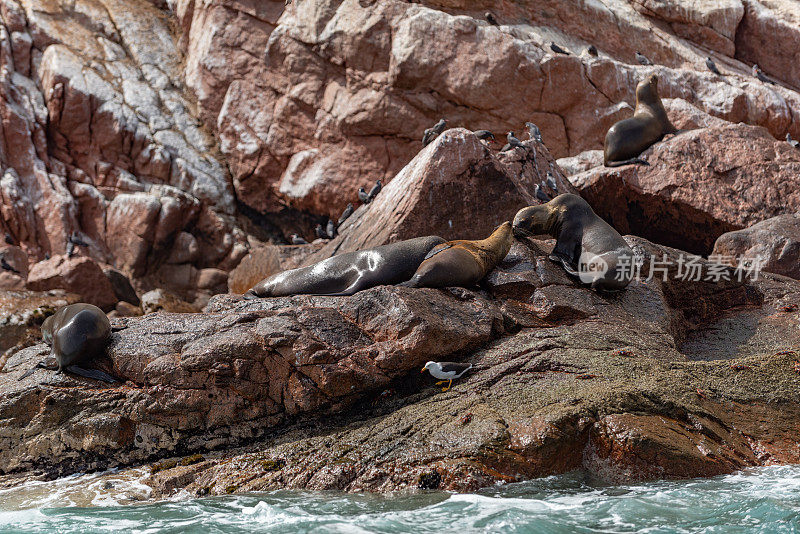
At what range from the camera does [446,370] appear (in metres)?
5.98

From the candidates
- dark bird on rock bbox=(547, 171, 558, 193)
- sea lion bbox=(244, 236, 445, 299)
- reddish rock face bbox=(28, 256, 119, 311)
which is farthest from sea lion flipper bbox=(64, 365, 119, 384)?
reddish rock face bbox=(28, 256, 119, 311)

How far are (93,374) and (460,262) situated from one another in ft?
12.0

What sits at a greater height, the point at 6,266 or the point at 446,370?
the point at 446,370

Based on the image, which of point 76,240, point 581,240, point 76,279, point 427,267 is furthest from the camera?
point 76,240

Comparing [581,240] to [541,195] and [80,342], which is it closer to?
[541,195]

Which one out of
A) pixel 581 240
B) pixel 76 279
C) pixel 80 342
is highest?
pixel 581 240

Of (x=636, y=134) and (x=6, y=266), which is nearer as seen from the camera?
(x=636, y=134)

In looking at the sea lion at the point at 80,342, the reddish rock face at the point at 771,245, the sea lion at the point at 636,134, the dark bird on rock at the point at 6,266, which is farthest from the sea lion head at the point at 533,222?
the dark bird on rock at the point at 6,266

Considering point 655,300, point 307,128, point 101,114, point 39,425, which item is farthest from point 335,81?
point 39,425

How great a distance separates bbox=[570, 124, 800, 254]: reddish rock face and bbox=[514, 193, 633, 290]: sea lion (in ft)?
10.7

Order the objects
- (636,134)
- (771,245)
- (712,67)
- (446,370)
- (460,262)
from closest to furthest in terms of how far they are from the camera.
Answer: (446,370) → (460,262) → (771,245) → (636,134) → (712,67)

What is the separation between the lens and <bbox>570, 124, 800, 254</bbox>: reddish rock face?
11531mm

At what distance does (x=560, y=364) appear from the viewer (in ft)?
20.0

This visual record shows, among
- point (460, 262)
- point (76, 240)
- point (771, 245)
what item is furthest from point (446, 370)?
point (76, 240)
